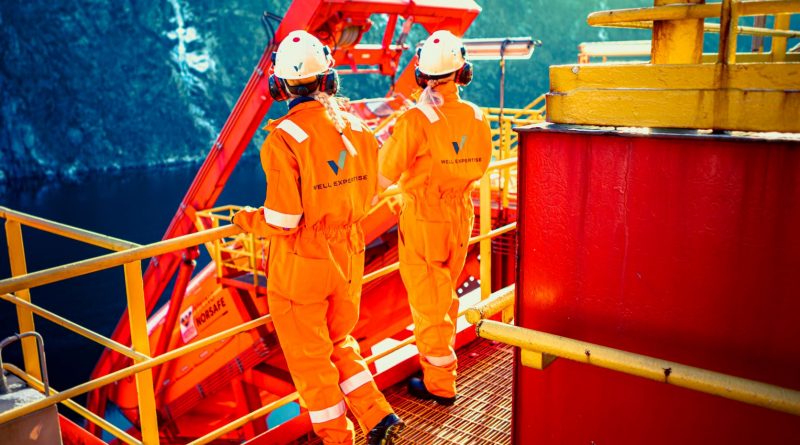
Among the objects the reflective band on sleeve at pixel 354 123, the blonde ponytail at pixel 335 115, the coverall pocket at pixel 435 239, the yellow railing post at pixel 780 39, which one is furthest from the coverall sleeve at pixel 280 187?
the yellow railing post at pixel 780 39

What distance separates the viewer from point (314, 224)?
2.51 metres

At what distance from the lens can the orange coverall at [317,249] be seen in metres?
2.42

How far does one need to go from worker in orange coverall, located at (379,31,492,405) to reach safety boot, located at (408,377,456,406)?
9 centimetres

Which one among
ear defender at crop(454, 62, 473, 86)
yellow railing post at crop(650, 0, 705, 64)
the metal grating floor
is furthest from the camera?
ear defender at crop(454, 62, 473, 86)

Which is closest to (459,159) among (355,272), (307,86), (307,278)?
(355,272)

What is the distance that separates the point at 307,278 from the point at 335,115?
646 millimetres

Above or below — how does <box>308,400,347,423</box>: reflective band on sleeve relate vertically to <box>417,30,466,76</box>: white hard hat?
below

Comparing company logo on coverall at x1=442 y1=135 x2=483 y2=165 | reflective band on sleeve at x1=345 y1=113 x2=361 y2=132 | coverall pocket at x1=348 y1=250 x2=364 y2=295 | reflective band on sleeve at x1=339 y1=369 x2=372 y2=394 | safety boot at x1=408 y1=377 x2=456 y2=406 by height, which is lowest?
safety boot at x1=408 y1=377 x2=456 y2=406

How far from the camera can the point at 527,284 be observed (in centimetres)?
174

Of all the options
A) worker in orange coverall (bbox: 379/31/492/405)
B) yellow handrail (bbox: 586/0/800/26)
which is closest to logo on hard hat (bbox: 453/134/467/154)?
worker in orange coverall (bbox: 379/31/492/405)

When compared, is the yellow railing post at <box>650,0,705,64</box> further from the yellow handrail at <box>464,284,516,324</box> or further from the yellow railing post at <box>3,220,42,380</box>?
the yellow railing post at <box>3,220,42,380</box>

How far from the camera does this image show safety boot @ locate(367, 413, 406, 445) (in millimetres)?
2635

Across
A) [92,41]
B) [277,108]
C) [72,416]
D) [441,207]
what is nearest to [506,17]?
[277,108]

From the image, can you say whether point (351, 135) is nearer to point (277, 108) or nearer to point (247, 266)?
point (247, 266)
